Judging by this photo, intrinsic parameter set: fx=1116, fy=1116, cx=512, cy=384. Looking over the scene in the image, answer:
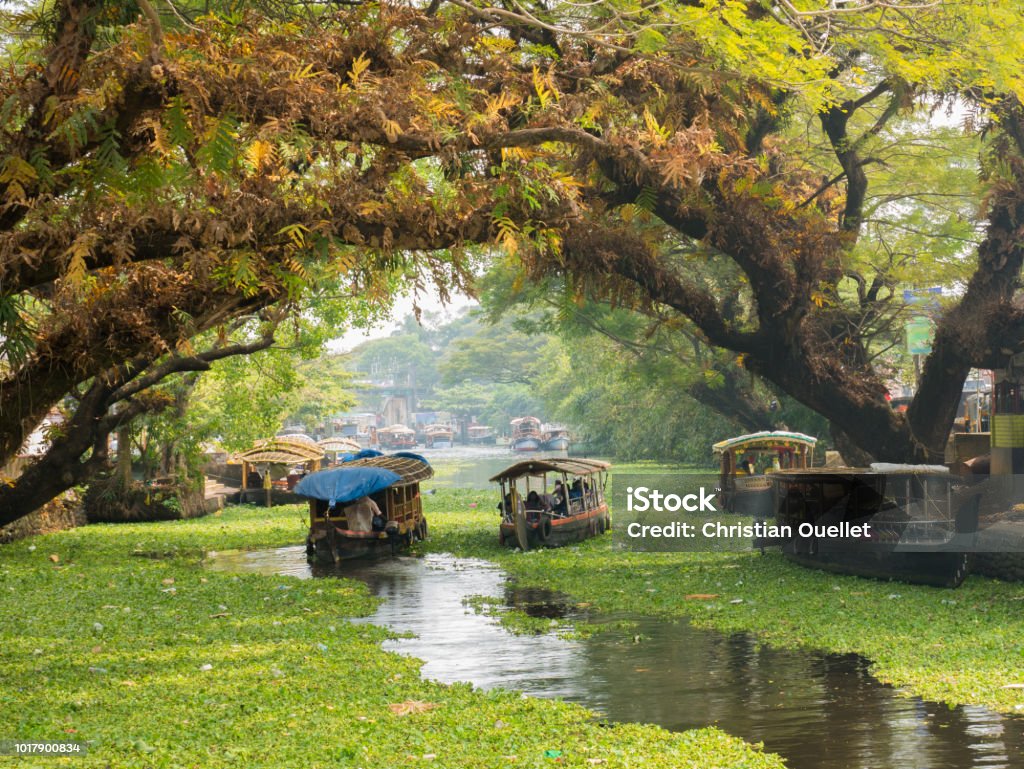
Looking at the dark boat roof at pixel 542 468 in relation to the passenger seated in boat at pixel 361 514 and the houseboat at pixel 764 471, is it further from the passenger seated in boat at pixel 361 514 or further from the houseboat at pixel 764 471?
the houseboat at pixel 764 471

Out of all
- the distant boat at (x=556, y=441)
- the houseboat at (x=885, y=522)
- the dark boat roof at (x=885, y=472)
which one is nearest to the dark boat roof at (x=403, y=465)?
the houseboat at (x=885, y=522)

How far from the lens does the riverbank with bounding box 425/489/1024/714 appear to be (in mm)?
10391

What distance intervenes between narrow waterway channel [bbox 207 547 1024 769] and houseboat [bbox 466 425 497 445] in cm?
9838

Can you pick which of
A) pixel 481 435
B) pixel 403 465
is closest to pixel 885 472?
pixel 403 465

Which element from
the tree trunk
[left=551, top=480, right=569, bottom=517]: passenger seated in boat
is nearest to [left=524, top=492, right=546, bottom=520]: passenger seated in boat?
[left=551, top=480, right=569, bottom=517]: passenger seated in boat

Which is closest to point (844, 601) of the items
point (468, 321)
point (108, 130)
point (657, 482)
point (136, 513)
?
point (108, 130)

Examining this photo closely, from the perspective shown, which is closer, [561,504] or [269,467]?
[561,504]

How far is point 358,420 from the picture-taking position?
115875 mm

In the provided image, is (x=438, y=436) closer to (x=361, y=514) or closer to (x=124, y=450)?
(x=124, y=450)

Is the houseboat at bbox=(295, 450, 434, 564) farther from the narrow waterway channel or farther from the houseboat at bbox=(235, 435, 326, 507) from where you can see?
the houseboat at bbox=(235, 435, 326, 507)

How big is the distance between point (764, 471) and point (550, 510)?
6.79 metres

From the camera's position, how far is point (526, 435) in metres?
96.9

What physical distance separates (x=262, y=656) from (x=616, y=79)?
778 centimetres

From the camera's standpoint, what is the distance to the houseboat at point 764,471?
2653 cm
